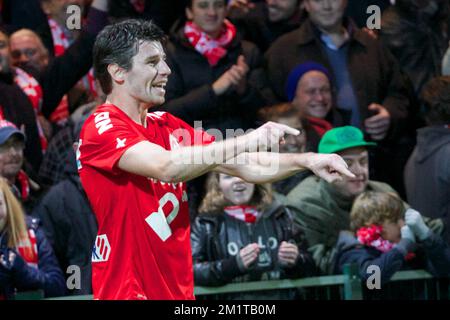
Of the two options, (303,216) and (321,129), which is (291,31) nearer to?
(321,129)

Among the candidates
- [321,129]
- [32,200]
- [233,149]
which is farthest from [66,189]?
[233,149]

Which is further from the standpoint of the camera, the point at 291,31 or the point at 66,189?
the point at 291,31

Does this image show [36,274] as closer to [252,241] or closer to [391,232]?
[252,241]

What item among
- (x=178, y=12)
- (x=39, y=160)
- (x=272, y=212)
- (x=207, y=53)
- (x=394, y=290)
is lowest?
(x=394, y=290)

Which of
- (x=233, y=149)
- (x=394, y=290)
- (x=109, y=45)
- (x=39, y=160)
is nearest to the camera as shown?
(x=233, y=149)

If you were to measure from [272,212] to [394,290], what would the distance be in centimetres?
94

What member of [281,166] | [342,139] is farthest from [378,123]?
[281,166]

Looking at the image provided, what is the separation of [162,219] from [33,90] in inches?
137

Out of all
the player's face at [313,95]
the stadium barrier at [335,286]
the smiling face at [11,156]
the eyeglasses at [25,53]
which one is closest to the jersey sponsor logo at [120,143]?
the stadium barrier at [335,286]

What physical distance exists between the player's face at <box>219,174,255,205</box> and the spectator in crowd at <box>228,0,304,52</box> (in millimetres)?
1991

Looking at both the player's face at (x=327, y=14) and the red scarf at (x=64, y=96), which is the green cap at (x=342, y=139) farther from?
the red scarf at (x=64, y=96)

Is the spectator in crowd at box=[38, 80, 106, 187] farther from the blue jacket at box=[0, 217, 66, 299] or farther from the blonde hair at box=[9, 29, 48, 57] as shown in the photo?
the blonde hair at box=[9, 29, 48, 57]

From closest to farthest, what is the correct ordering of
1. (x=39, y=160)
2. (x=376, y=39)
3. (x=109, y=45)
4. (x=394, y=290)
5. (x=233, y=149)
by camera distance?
(x=233, y=149) → (x=109, y=45) → (x=394, y=290) → (x=39, y=160) → (x=376, y=39)

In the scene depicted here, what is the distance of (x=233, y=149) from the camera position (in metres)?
5.16
